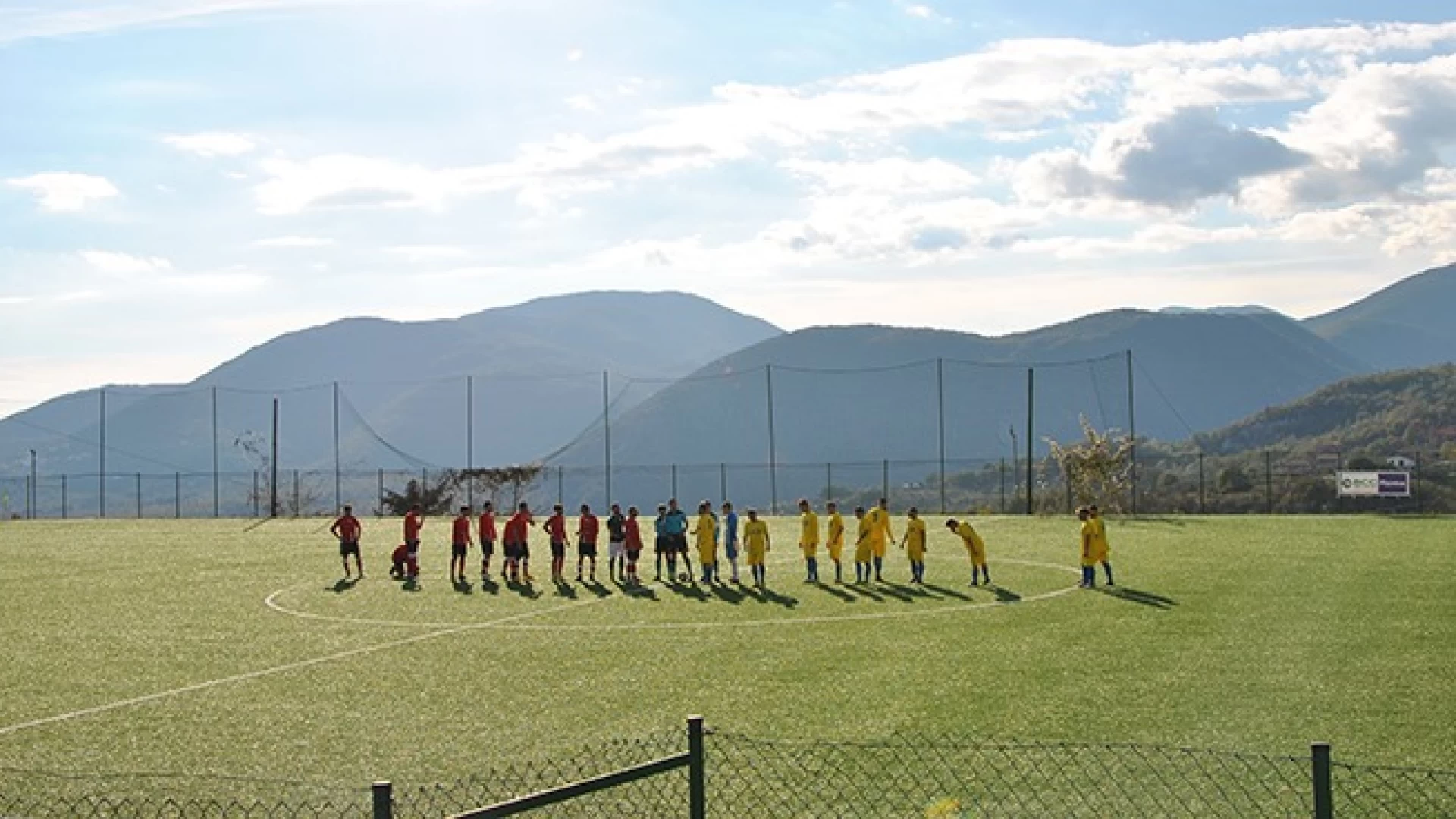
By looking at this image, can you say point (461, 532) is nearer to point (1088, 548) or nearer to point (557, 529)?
point (557, 529)

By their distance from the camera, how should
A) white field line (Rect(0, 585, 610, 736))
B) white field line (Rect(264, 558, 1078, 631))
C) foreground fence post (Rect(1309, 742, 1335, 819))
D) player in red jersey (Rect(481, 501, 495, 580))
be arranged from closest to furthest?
foreground fence post (Rect(1309, 742, 1335, 819)), white field line (Rect(0, 585, 610, 736)), white field line (Rect(264, 558, 1078, 631)), player in red jersey (Rect(481, 501, 495, 580))

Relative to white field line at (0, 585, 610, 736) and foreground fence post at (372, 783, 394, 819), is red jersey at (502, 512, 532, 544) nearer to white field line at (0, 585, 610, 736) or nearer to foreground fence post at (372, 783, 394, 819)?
white field line at (0, 585, 610, 736)

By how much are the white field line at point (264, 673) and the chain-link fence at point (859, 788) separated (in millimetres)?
2882

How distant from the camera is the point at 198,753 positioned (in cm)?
1488

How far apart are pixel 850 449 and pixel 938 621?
13732 cm

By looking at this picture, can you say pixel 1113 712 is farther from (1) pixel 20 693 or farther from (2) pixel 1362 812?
(1) pixel 20 693

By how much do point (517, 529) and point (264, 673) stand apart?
11.5 meters

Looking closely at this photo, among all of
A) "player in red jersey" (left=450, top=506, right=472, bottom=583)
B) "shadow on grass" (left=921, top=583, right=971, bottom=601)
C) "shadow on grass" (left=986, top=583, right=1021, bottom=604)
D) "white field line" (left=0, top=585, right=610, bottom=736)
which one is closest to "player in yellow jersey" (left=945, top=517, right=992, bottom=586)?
"shadow on grass" (left=986, top=583, right=1021, bottom=604)

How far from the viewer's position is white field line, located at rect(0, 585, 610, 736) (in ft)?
55.4

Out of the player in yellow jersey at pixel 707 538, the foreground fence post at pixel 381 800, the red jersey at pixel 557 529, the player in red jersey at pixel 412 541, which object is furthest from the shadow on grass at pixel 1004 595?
the foreground fence post at pixel 381 800

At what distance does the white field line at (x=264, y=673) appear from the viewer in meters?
16.9

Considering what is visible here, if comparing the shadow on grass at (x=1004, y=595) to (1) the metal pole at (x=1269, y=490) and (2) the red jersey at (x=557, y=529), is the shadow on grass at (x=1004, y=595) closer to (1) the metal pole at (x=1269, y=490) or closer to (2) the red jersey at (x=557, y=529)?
(2) the red jersey at (x=557, y=529)

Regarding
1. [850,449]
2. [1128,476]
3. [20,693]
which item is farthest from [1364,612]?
[850,449]

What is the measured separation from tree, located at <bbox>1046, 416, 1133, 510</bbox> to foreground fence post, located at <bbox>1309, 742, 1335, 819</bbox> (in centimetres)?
4839
